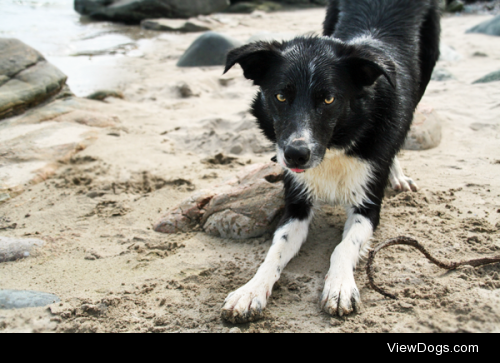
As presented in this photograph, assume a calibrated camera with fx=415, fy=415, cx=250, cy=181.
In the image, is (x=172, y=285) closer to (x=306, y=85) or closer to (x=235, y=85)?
(x=306, y=85)

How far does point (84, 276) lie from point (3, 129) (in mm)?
3199

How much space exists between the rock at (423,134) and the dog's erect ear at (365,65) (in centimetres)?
178

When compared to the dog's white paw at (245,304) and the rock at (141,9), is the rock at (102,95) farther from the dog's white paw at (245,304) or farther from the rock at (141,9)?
the rock at (141,9)

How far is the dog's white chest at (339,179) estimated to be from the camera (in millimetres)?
3262

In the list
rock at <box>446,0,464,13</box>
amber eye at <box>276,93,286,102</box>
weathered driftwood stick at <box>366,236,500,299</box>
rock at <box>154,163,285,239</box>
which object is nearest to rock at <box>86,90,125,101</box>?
rock at <box>154,163,285,239</box>

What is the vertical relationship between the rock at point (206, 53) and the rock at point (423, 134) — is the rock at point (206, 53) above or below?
below

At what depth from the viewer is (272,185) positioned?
386 centimetres

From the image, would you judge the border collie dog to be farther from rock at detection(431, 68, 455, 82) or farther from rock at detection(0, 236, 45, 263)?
rock at detection(431, 68, 455, 82)

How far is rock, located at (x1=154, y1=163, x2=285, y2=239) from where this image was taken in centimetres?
351

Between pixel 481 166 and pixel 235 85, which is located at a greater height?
pixel 481 166

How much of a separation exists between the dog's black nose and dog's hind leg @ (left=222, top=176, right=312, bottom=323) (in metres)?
0.70

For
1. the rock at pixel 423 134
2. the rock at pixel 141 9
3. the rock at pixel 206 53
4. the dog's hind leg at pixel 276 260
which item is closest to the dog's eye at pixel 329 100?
the dog's hind leg at pixel 276 260

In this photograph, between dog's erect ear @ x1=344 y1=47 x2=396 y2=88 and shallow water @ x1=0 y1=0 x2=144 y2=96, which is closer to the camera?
dog's erect ear @ x1=344 y1=47 x2=396 y2=88
